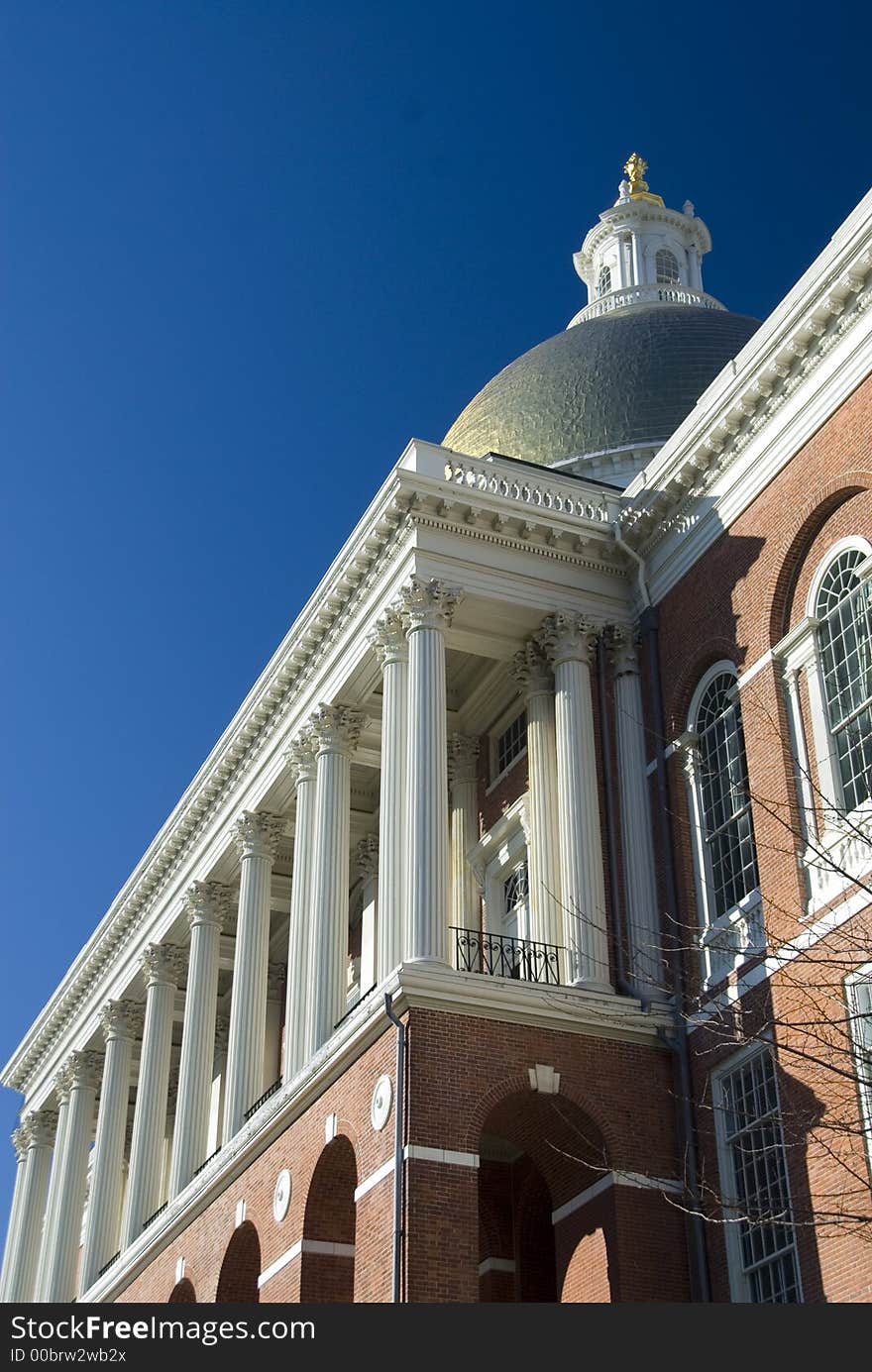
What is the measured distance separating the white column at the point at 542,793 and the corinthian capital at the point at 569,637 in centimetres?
51

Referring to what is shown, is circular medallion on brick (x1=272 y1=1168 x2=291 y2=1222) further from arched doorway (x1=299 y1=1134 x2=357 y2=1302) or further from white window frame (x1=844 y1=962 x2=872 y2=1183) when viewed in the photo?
white window frame (x1=844 y1=962 x2=872 y2=1183)

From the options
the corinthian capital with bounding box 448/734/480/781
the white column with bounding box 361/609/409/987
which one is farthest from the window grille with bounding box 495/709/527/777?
the white column with bounding box 361/609/409/987

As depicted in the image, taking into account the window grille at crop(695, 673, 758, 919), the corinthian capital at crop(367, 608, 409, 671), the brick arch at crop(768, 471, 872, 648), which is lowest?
the window grille at crop(695, 673, 758, 919)

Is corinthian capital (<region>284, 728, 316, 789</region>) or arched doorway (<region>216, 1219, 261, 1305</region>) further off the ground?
corinthian capital (<region>284, 728, 316, 789</region>)

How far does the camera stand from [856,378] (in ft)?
82.4

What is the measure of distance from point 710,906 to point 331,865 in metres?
7.00

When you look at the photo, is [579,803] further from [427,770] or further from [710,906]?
[710,906]

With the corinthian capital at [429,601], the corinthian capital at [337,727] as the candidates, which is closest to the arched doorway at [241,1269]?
the corinthian capital at [337,727]

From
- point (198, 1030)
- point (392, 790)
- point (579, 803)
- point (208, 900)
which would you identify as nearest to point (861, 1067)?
point (579, 803)

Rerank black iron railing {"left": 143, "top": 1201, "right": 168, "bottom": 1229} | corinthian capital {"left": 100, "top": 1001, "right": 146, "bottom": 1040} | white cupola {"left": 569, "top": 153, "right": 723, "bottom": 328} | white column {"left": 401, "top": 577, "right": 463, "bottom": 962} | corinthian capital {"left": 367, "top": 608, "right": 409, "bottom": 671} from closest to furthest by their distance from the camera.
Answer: white column {"left": 401, "top": 577, "right": 463, "bottom": 962}
corinthian capital {"left": 367, "top": 608, "right": 409, "bottom": 671}
black iron railing {"left": 143, "top": 1201, "right": 168, "bottom": 1229}
corinthian capital {"left": 100, "top": 1001, "right": 146, "bottom": 1040}
white cupola {"left": 569, "top": 153, "right": 723, "bottom": 328}

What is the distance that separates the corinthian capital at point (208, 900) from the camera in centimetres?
3759

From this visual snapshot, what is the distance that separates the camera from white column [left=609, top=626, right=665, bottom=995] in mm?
26922

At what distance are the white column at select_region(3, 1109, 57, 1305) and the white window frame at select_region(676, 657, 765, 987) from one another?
26.1 meters

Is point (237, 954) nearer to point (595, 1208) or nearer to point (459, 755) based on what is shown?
point (459, 755)
